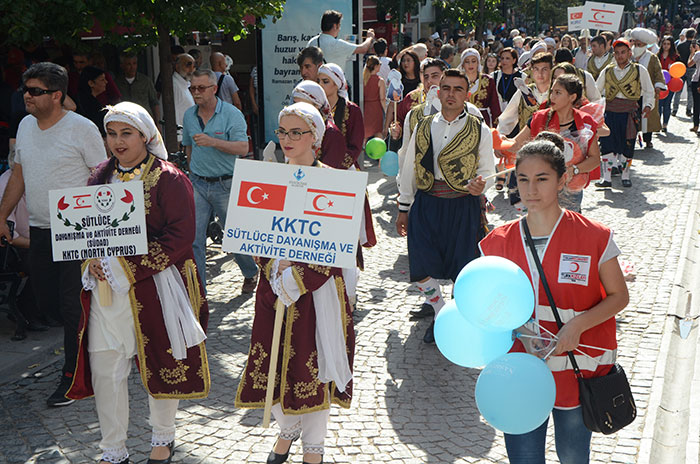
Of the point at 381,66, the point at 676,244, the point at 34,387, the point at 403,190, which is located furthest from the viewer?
the point at 381,66

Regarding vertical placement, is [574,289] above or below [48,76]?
below

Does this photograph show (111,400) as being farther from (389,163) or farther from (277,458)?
(389,163)

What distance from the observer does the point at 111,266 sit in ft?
13.9

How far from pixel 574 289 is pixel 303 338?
1.47 metres

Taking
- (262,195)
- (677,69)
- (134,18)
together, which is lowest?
(262,195)

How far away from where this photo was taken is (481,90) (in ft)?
35.0

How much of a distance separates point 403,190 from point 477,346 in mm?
3038

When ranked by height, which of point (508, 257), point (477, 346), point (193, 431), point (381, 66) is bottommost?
point (193, 431)

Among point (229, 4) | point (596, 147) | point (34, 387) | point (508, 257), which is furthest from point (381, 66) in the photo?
point (508, 257)

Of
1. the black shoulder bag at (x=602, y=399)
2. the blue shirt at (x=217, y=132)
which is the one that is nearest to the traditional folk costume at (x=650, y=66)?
the blue shirt at (x=217, y=132)

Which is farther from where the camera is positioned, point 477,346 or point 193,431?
point 193,431

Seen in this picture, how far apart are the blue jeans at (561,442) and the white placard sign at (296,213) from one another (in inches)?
44.8

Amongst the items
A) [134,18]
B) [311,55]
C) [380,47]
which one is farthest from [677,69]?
[134,18]

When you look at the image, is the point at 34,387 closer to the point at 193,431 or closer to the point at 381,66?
the point at 193,431
